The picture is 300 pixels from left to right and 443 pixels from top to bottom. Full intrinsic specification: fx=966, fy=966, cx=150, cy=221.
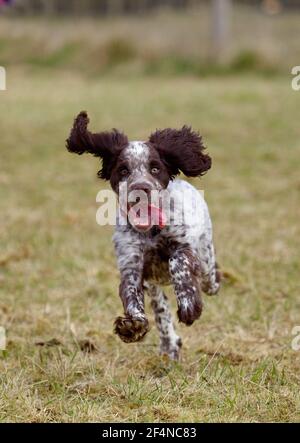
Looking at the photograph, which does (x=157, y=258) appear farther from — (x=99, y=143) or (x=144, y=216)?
(x=99, y=143)

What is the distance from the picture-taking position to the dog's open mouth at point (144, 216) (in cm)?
457

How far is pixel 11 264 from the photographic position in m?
8.07

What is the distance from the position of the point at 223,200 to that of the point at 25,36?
11197 mm

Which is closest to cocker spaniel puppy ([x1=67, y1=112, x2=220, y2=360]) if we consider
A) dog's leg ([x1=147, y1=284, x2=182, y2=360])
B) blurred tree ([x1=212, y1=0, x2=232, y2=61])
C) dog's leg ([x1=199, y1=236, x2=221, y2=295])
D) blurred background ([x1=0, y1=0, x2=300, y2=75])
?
dog's leg ([x1=199, y1=236, x2=221, y2=295])

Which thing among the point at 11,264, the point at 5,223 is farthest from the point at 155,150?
the point at 5,223

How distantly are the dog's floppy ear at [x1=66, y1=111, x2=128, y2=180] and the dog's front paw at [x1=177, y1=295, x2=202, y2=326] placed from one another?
75cm

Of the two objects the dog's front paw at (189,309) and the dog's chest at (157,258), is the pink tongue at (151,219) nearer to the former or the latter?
the dog's chest at (157,258)

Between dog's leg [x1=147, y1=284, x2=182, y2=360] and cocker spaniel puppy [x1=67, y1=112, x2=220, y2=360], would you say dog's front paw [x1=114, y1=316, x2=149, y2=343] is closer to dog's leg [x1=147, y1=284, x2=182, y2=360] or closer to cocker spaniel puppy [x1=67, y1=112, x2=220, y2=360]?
cocker spaniel puppy [x1=67, y1=112, x2=220, y2=360]

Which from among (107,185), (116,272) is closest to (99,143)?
(116,272)

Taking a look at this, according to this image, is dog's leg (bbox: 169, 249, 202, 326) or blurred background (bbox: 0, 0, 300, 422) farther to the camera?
blurred background (bbox: 0, 0, 300, 422)

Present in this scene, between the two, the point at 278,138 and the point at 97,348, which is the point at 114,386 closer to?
the point at 97,348

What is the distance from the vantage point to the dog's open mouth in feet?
15.0
